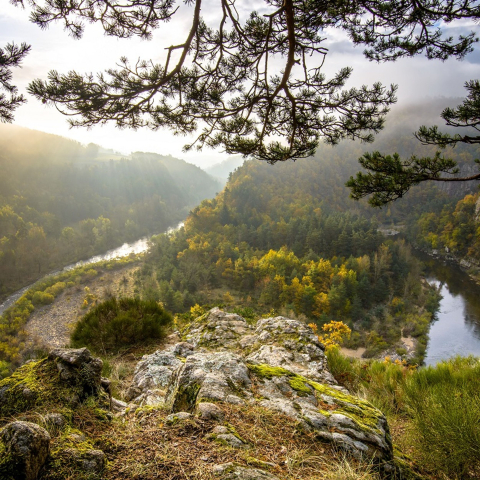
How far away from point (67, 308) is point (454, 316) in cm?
4897

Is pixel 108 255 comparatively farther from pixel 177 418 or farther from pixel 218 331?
pixel 177 418

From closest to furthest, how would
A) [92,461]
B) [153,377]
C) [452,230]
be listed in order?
1. [92,461]
2. [153,377]
3. [452,230]

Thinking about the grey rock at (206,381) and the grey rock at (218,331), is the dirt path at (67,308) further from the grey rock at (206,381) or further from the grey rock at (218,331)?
the grey rock at (206,381)

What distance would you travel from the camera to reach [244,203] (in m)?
65.1

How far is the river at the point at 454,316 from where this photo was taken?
26.5m

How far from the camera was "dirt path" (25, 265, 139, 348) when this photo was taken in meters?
32.7

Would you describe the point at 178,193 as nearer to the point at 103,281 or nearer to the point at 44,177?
the point at 44,177

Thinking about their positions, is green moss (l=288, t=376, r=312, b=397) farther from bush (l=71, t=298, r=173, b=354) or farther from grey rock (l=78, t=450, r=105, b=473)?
bush (l=71, t=298, r=173, b=354)

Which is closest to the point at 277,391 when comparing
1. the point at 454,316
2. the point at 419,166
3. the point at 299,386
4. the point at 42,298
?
the point at 299,386

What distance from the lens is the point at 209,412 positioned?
191cm

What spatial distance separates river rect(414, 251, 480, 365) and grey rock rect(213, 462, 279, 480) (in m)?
24.8

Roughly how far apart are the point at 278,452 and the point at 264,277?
124ft

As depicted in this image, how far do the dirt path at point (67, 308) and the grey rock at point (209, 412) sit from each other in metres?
29.9

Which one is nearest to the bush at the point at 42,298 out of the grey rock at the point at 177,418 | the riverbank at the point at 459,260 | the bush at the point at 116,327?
the bush at the point at 116,327
